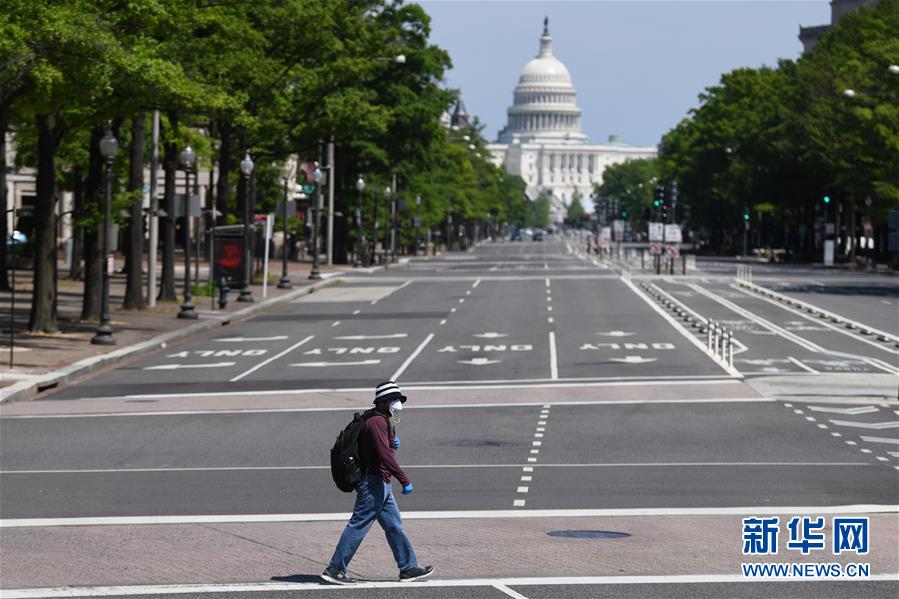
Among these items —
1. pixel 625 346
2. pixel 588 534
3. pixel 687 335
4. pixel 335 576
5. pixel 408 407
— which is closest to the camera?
pixel 335 576

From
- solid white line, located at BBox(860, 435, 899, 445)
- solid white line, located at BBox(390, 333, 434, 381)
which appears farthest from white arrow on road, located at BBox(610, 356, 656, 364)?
solid white line, located at BBox(860, 435, 899, 445)

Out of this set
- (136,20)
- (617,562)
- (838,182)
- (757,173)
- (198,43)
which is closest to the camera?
(617,562)

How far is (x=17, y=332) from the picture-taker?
139 feet

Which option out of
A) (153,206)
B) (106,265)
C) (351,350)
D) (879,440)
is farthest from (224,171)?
(879,440)

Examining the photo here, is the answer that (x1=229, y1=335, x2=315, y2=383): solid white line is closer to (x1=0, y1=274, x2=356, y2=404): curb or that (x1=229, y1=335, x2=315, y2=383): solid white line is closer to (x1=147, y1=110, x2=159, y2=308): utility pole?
(x1=0, y1=274, x2=356, y2=404): curb

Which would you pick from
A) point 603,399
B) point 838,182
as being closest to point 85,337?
point 603,399

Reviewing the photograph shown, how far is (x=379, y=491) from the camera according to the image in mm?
13938

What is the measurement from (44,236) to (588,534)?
26.8 m

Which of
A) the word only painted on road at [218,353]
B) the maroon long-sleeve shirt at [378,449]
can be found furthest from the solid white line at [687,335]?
the maroon long-sleeve shirt at [378,449]

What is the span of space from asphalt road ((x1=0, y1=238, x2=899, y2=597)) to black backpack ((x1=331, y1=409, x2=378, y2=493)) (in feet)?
2.88

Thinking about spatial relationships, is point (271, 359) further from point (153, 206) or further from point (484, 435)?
point (153, 206)

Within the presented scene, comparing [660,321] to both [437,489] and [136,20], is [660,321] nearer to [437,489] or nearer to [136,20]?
[136,20]

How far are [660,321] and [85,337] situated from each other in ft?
58.1

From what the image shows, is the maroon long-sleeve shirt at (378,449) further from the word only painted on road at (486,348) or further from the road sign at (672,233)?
the road sign at (672,233)
